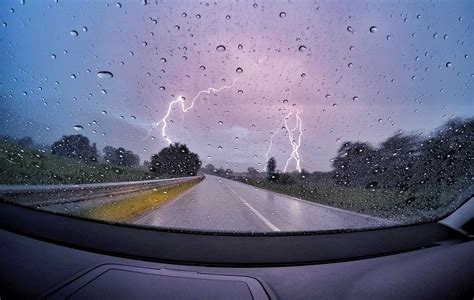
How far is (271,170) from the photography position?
293cm

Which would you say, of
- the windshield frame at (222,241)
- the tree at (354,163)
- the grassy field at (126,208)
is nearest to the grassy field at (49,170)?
the grassy field at (126,208)

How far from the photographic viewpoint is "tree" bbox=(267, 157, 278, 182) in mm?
2873

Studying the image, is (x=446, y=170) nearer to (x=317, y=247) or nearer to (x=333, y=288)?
(x=317, y=247)

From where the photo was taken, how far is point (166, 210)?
4.69m

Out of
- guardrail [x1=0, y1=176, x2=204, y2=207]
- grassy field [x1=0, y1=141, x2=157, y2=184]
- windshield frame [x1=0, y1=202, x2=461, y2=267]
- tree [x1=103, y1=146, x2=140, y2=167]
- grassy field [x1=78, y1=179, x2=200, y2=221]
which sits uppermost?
tree [x1=103, y1=146, x2=140, y2=167]

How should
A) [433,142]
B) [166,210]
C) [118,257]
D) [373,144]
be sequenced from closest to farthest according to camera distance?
[118,257]
[373,144]
[433,142]
[166,210]

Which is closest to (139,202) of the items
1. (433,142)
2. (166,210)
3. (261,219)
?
(166,210)

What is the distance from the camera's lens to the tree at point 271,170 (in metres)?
2.87

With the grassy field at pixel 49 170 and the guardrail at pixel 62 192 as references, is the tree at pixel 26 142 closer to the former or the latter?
the grassy field at pixel 49 170

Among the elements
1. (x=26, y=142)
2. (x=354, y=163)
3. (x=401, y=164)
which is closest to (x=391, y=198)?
(x=401, y=164)

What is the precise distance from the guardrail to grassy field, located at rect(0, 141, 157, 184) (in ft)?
0.30

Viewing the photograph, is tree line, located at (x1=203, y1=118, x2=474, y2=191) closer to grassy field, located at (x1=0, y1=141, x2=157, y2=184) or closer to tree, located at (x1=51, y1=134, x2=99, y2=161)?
grassy field, located at (x1=0, y1=141, x2=157, y2=184)

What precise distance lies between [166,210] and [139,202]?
0.49 m

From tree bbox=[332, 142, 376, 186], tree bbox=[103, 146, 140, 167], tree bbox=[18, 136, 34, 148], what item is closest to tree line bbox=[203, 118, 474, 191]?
tree bbox=[332, 142, 376, 186]
